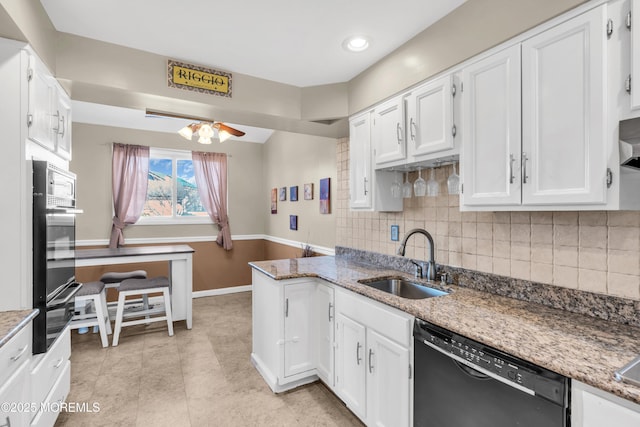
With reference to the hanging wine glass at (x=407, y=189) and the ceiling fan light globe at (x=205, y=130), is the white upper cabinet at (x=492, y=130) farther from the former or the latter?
the ceiling fan light globe at (x=205, y=130)

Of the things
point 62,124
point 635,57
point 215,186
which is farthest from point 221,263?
point 635,57

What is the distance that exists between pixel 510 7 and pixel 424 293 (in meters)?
1.69

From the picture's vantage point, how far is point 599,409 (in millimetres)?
906

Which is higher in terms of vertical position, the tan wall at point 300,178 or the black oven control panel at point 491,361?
the tan wall at point 300,178

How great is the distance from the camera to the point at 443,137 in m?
1.80

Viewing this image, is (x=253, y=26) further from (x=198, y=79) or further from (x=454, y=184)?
(x=454, y=184)

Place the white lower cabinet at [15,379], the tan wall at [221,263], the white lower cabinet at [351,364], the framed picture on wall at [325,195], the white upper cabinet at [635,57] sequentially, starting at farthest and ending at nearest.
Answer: the tan wall at [221,263] → the framed picture on wall at [325,195] → the white lower cabinet at [351,364] → the white lower cabinet at [15,379] → the white upper cabinet at [635,57]

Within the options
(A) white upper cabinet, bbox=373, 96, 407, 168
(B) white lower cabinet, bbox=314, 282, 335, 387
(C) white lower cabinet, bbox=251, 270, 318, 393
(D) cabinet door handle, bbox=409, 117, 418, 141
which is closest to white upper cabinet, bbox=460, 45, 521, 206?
(D) cabinet door handle, bbox=409, 117, 418, 141

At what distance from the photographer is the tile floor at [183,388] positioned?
2.06 metres

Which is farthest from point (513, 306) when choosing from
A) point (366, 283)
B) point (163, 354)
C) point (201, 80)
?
point (163, 354)

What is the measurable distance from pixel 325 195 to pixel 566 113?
2.48 m

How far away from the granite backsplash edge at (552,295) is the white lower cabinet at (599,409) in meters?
0.61

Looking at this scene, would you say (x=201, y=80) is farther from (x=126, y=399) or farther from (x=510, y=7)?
(x=126, y=399)

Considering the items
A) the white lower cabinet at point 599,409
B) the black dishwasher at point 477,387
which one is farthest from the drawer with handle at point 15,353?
the white lower cabinet at point 599,409
